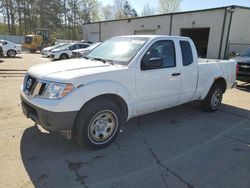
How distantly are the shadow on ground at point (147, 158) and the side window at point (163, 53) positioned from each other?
1.40 meters

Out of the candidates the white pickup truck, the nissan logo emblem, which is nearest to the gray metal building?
the white pickup truck

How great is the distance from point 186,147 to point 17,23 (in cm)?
5471

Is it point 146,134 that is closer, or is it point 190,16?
point 146,134

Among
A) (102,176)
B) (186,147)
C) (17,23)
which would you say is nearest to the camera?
(102,176)

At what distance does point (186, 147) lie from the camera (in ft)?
13.8

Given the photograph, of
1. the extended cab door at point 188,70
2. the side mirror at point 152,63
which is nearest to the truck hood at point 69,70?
the side mirror at point 152,63

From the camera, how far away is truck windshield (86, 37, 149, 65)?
4.36 meters

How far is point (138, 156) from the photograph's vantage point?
12.5 ft

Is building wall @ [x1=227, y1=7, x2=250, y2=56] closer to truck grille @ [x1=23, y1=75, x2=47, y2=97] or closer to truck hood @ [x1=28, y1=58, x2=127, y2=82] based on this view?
truck hood @ [x1=28, y1=58, x2=127, y2=82]

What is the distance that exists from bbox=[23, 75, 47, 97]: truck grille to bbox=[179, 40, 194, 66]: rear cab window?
2.98 m

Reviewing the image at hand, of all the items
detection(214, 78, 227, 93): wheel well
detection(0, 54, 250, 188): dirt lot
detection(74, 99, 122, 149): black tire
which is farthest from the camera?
detection(214, 78, 227, 93): wheel well

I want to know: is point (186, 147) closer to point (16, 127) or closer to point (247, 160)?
point (247, 160)

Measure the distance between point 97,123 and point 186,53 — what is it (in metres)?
2.64


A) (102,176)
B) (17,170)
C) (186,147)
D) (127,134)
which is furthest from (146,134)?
(17,170)
